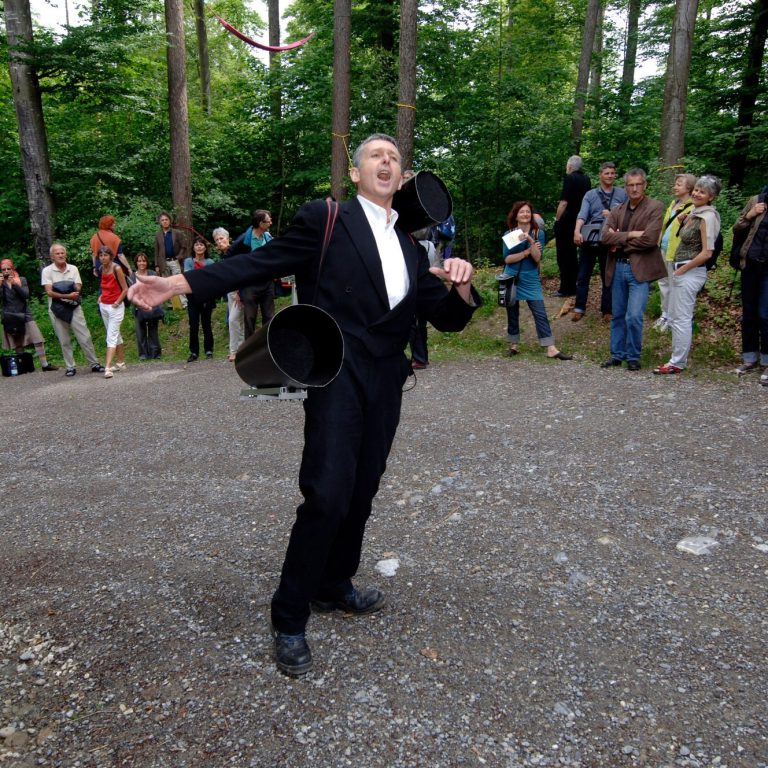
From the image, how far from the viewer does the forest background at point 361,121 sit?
1474cm

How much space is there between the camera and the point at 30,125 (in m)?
14.3

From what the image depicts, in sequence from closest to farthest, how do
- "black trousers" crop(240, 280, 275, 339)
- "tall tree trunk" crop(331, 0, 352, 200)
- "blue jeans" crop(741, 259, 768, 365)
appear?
1. "blue jeans" crop(741, 259, 768, 365)
2. "black trousers" crop(240, 280, 275, 339)
3. "tall tree trunk" crop(331, 0, 352, 200)

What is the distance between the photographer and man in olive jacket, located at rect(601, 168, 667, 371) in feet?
26.4

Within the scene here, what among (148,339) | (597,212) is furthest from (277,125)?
(597,212)

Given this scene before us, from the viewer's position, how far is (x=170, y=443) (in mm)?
6652

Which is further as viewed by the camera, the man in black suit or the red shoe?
the red shoe

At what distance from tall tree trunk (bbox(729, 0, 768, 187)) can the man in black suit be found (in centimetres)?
1466

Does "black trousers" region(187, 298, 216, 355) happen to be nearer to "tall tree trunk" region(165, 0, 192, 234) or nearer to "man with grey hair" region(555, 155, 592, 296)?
"tall tree trunk" region(165, 0, 192, 234)

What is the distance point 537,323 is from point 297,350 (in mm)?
7152

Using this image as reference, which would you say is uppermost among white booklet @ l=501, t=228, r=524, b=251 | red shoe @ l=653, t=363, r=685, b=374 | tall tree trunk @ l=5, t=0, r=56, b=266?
tall tree trunk @ l=5, t=0, r=56, b=266

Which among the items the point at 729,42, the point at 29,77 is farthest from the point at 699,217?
the point at 29,77

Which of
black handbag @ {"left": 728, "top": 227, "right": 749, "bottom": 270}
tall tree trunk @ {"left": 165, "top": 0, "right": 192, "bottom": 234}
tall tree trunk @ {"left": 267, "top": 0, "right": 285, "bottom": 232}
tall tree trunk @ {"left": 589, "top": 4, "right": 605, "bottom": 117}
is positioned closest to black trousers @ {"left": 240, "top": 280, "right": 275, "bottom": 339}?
tall tree trunk @ {"left": 165, "top": 0, "right": 192, "bottom": 234}

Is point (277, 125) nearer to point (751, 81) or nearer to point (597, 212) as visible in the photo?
point (597, 212)

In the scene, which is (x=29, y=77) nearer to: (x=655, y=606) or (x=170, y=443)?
(x=170, y=443)
